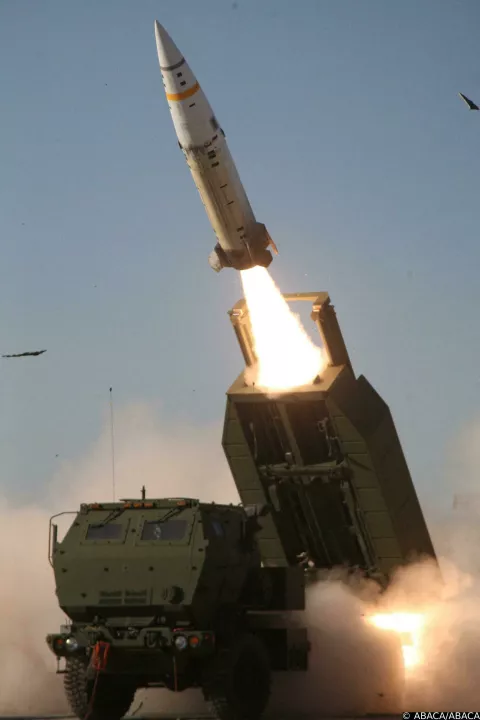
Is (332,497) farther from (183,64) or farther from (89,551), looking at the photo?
(183,64)

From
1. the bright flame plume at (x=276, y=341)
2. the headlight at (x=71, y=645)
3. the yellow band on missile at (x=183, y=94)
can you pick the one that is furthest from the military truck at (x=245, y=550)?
the yellow band on missile at (x=183, y=94)

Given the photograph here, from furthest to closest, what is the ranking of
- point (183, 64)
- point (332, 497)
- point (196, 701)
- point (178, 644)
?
point (183, 64)
point (332, 497)
point (196, 701)
point (178, 644)

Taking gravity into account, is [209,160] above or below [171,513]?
above

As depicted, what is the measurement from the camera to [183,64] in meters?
19.6

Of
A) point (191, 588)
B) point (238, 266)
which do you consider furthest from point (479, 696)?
point (238, 266)

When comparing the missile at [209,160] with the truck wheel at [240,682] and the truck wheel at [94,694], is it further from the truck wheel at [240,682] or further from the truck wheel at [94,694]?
the truck wheel at [94,694]

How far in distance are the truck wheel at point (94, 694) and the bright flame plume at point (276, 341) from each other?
14.0 feet

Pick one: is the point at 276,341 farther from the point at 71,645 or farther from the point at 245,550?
the point at 71,645

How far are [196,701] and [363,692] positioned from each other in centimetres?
208

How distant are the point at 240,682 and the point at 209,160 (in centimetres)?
768

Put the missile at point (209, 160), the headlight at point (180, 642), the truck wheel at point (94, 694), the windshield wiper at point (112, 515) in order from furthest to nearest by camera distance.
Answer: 1. the missile at point (209, 160)
2. the windshield wiper at point (112, 515)
3. the truck wheel at point (94, 694)
4. the headlight at point (180, 642)

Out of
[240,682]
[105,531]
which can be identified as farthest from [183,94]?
[240,682]

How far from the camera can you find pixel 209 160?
1942 centimetres

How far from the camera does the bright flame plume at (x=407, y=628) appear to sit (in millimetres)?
18234
